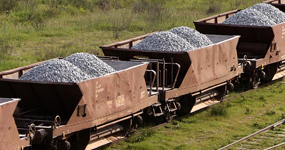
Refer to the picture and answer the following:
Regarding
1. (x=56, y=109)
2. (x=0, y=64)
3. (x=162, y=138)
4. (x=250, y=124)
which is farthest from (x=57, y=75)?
(x=0, y=64)

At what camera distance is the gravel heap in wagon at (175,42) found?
1388 cm

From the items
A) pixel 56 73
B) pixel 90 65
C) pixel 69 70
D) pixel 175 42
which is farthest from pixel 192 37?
pixel 56 73

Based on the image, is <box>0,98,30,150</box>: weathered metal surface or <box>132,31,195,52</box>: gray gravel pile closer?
<box>0,98,30,150</box>: weathered metal surface

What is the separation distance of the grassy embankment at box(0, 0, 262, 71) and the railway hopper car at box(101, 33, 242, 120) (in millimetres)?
6678

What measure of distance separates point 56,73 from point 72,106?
803mm

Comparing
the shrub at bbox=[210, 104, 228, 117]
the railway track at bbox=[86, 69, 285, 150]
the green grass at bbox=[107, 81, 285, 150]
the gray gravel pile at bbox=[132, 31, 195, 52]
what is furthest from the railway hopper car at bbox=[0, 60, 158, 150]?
the shrub at bbox=[210, 104, 228, 117]

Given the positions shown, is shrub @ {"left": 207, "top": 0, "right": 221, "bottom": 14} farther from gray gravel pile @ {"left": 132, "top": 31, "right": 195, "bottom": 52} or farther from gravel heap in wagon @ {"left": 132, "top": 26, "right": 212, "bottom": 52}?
gray gravel pile @ {"left": 132, "top": 31, "right": 195, "bottom": 52}

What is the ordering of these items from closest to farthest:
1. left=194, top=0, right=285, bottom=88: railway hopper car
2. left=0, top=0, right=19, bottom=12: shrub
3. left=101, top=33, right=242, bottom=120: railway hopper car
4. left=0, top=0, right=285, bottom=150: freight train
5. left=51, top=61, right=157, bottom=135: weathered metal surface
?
1. left=0, top=0, right=285, bottom=150: freight train
2. left=51, top=61, right=157, bottom=135: weathered metal surface
3. left=101, top=33, right=242, bottom=120: railway hopper car
4. left=194, top=0, right=285, bottom=88: railway hopper car
5. left=0, top=0, right=19, bottom=12: shrub

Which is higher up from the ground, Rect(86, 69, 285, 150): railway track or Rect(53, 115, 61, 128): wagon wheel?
Rect(53, 115, 61, 128): wagon wheel

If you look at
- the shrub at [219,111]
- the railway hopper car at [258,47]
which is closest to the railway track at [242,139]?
the shrub at [219,111]

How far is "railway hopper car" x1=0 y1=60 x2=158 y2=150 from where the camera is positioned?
992 centimetres

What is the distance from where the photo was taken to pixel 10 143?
8773 millimetres

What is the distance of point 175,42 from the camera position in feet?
46.0

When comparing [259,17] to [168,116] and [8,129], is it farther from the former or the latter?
[8,129]
